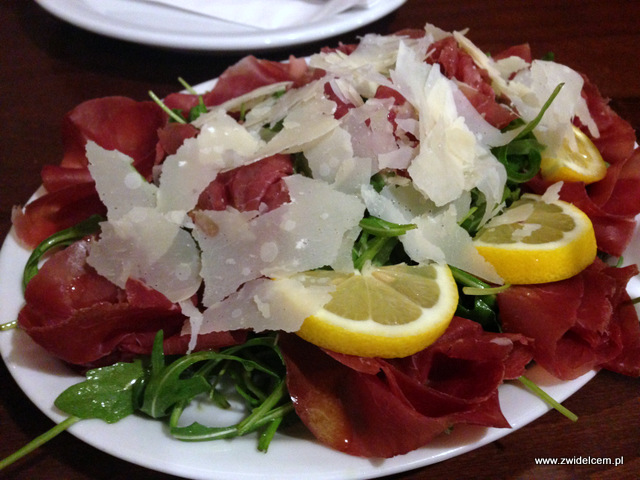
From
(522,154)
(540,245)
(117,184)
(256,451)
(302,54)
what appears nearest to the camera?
(256,451)

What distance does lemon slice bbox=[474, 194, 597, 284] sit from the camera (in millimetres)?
909

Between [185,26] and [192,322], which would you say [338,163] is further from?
[185,26]

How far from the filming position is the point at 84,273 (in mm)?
996

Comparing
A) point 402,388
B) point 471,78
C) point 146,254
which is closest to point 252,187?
point 146,254

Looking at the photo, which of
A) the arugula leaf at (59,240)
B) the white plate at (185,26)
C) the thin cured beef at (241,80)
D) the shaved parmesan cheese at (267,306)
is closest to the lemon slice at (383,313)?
the shaved parmesan cheese at (267,306)

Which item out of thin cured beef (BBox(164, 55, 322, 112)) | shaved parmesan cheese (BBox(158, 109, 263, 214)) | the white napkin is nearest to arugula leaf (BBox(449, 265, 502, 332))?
shaved parmesan cheese (BBox(158, 109, 263, 214))

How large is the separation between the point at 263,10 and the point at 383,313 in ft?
5.45

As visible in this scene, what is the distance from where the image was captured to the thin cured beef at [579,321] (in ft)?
2.84

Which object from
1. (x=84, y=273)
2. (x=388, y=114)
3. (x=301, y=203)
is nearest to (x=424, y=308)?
(x=301, y=203)

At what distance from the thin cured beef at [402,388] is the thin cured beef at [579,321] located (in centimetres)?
5

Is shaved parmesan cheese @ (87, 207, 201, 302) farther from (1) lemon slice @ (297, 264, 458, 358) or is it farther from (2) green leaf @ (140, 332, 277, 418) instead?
(1) lemon slice @ (297, 264, 458, 358)

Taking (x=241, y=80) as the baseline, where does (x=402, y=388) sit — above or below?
below

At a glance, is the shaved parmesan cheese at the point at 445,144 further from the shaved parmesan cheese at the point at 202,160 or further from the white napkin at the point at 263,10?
the white napkin at the point at 263,10

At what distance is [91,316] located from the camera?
0.88 m
